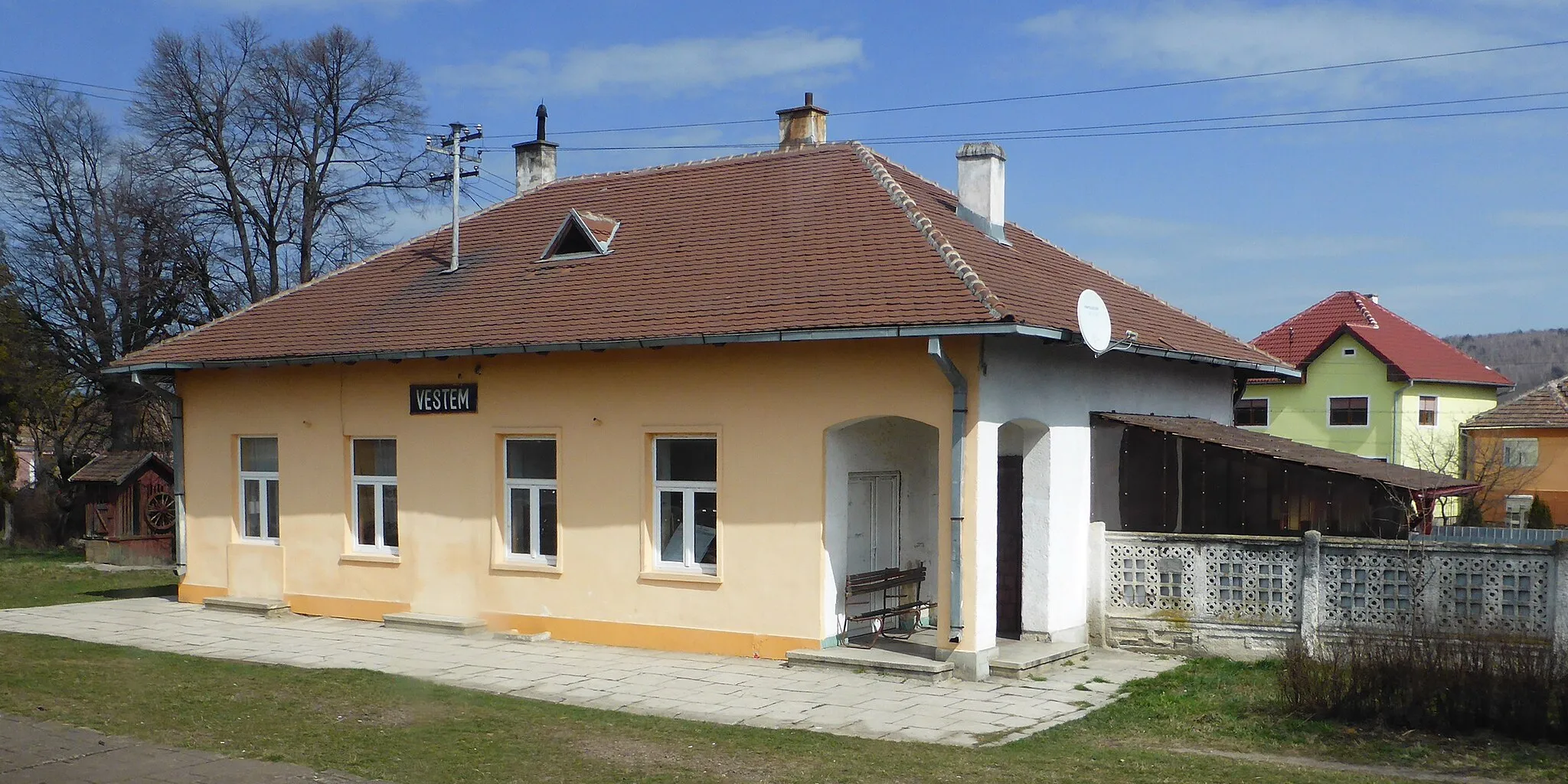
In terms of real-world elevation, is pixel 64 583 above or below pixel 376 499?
below

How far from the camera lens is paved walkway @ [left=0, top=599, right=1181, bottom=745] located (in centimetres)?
1041

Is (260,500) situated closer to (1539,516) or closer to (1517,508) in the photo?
(1539,516)

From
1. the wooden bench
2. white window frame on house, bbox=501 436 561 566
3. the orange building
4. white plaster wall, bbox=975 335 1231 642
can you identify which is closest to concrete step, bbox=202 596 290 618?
white window frame on house, bbox=501 436 561 566

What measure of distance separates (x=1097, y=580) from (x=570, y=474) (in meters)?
5.87

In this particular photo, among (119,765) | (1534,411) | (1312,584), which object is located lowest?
(119,765)

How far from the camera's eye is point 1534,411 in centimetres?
4247

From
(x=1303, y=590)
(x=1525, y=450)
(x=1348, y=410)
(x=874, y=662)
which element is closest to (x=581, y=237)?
(x=874, y=662)

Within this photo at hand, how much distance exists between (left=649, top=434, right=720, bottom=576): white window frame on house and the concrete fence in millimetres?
4010

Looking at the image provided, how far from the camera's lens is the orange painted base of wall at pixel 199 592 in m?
18.0

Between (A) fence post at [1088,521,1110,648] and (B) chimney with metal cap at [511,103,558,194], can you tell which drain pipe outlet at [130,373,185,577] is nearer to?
(B) chimney with metal cap at [511,103,558,194]

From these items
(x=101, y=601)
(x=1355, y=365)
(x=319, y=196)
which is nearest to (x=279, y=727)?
(x=101, y=601)

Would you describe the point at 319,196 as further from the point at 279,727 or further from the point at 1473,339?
the point at 1473,339

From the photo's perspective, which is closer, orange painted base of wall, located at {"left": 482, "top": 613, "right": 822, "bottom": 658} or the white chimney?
orange painted base of wall, located at {"left": 482, "top": 613, "right": 822, "bottom": 658}

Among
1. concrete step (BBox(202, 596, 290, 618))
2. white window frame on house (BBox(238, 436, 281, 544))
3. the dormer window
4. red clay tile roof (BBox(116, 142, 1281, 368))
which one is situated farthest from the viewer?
white window frame on house (BBox(238, 436, 281, 544))
